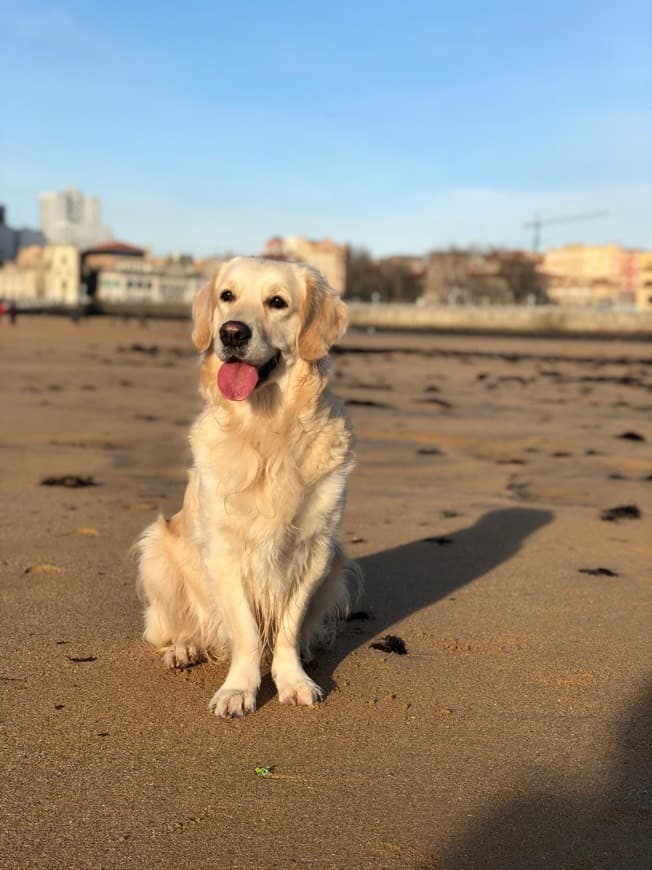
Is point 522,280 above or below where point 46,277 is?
below

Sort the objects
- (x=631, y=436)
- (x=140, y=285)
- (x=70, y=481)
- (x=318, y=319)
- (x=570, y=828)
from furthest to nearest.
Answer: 1. (x=140, y=285)
2. (x=631, y=436)
3. (x=70, y=481)
4. (x=318, y=319)
5. (x=570, y=828)

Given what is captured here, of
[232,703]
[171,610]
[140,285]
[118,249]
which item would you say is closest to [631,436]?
[171,610]

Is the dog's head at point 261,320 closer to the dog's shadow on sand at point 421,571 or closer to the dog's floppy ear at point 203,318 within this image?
the dog's floppy ear at point 203,318

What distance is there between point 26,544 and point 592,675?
2982 mm

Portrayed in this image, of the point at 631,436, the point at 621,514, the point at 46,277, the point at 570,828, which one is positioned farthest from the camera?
the point at 46,277

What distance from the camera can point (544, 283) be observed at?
436 feet

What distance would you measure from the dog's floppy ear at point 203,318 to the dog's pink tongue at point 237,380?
251 mm

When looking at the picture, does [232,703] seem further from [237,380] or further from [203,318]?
[203,318]

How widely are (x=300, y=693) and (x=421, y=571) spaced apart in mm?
1771

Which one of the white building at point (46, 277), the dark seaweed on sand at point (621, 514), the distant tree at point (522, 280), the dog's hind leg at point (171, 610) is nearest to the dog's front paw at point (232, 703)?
the dog's hind leg at point (171, 610)

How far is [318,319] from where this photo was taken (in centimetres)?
375

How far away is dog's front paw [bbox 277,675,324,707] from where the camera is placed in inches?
131

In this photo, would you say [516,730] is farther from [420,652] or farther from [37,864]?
[37,864]

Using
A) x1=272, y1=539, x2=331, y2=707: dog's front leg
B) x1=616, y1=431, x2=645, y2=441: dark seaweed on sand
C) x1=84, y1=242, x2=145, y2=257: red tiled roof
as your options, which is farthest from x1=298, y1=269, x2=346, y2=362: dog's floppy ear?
x1=84, y1=242, x2=145, y2=257: red tiled roof
